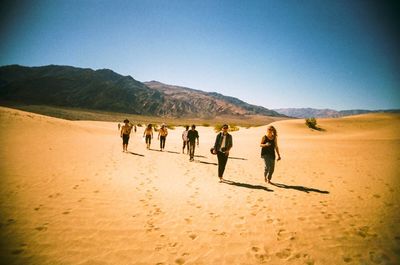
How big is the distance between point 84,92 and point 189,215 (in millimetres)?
162258

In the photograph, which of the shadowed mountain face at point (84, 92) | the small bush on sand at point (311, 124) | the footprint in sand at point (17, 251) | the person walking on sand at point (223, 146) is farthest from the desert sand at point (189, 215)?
the shadowed mountain face at point (84, 92)

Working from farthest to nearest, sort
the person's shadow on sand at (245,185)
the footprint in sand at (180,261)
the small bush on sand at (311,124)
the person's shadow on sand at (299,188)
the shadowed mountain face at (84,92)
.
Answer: the shadowed mountain face at (84,92) < the small bush on sand at (311,124) < the person's shadow on sand at (245,185) < the person's shadow on sand at (299,188) < the footprint in sand at (180,261)

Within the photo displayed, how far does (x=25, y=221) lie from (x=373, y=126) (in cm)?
3956

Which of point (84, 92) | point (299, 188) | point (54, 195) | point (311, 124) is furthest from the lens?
point (84, 92)

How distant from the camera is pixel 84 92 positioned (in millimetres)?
148875

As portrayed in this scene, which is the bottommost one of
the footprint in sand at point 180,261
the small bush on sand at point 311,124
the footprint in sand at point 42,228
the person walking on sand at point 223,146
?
the footprint in sand at point 180,261

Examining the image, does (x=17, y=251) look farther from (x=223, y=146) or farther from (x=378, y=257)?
(x=223, y=146)

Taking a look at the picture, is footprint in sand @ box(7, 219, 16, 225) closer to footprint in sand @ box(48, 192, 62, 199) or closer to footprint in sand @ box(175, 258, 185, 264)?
footprint in sand @ box(48, 192, 62, 199)

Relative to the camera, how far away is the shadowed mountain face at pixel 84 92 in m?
138

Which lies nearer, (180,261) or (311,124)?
(180,261)

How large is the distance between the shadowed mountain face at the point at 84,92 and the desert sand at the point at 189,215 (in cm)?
13378

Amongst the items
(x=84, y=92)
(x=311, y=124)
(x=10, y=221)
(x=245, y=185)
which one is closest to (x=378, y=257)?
(x=245, y=185)

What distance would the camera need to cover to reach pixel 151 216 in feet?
18.5

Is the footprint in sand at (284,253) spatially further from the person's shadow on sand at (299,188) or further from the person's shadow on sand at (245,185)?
the person's shadow on sand at (299,188)
